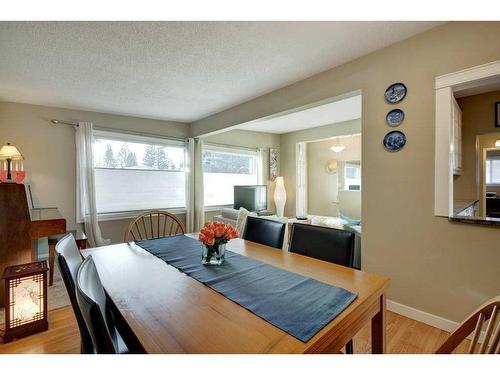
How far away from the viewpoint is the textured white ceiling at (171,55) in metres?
1.76

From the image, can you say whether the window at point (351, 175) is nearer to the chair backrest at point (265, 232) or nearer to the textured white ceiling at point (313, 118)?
the textured white ceiling at point (313, 118)

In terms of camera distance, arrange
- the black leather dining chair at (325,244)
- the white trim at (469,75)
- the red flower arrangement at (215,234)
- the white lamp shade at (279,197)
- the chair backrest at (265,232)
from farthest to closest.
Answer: the white lamp shade at (279,197)
the chair backrest at (265,232)
the white trim at (469,75)
the black leather dining chair at (325,244)
the red flower arrangement at (215,234)

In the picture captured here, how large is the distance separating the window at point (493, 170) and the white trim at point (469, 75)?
236 centimetres

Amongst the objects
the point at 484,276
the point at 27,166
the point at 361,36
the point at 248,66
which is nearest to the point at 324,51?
the point at 361,36

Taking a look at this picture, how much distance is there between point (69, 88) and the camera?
286 centimetres

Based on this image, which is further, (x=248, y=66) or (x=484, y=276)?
(x=248, y=66)

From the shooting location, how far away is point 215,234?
4.47ft

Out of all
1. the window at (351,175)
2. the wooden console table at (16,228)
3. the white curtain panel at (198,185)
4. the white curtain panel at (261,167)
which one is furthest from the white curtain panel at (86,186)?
the window at (351,175)

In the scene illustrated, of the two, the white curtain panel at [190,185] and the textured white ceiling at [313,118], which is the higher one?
the textured white ceiling at [313,118]

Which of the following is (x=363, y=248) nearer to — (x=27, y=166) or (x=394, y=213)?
(x=394, y=213)

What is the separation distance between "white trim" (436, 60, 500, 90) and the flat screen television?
350 centimetres

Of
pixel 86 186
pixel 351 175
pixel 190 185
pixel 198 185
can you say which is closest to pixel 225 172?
pixel 198 185

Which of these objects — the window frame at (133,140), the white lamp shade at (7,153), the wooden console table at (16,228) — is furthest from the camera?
the window frame at (133,140)

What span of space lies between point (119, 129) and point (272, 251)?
11.6 ft
